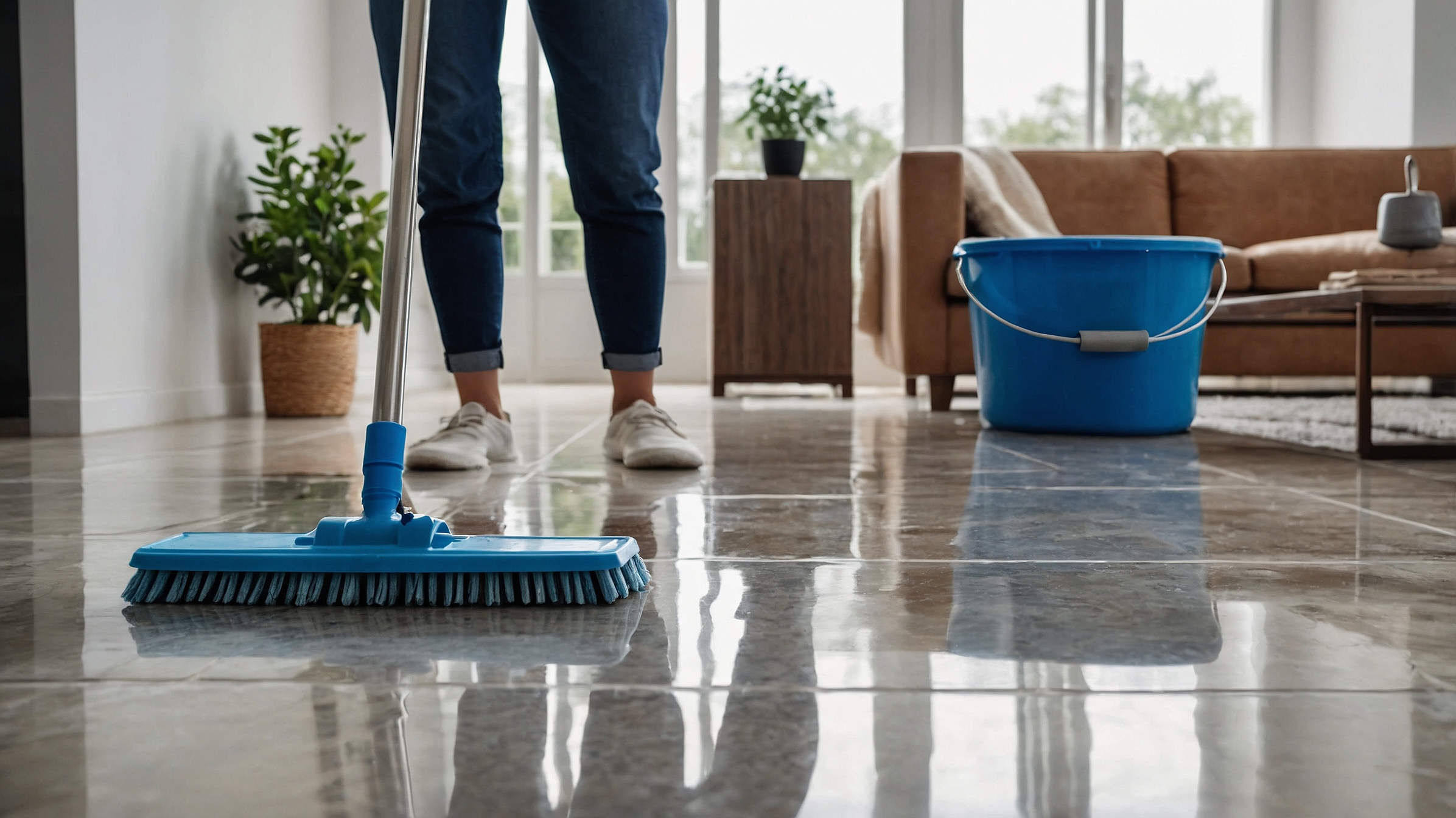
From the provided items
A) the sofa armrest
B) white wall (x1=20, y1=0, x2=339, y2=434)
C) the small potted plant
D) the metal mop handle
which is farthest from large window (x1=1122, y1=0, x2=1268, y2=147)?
the metal mop handle

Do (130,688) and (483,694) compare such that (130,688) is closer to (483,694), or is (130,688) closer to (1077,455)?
(483,694)

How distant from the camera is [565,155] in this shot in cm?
156

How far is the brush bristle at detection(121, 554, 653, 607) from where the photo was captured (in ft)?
A: 2.26

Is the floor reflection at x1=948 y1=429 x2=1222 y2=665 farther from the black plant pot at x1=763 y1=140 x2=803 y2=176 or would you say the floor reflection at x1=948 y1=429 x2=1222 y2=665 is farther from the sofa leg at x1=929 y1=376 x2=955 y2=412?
the black plant pot at x1=763 y1=140 x2=803 y2=176

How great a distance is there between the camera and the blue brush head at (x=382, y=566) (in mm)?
680

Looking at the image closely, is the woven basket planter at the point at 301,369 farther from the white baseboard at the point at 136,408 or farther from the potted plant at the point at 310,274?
the white baseboard at the point at 136,408

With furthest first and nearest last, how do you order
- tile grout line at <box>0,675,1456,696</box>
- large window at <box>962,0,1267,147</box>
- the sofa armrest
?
large window at <box>962,0,1267,147</box>
the sofa armrest
tile grout line at <box>0,675,1456,696</box>

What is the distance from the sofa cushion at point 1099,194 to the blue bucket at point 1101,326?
5.56 ft

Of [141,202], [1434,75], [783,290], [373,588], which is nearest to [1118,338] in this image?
[373,588]

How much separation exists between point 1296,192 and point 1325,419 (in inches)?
61.2

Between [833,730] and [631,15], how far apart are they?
118 cm

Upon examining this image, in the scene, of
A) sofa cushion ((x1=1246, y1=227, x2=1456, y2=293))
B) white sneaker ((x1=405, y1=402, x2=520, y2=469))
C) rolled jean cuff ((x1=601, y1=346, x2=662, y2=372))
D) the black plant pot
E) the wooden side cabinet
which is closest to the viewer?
white sneaker ((x1=405, y1=402, x2=520, y2=469))

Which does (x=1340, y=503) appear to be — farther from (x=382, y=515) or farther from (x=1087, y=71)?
(x=1087, y=71)

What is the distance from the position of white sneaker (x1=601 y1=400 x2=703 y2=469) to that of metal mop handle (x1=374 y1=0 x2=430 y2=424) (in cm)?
72
